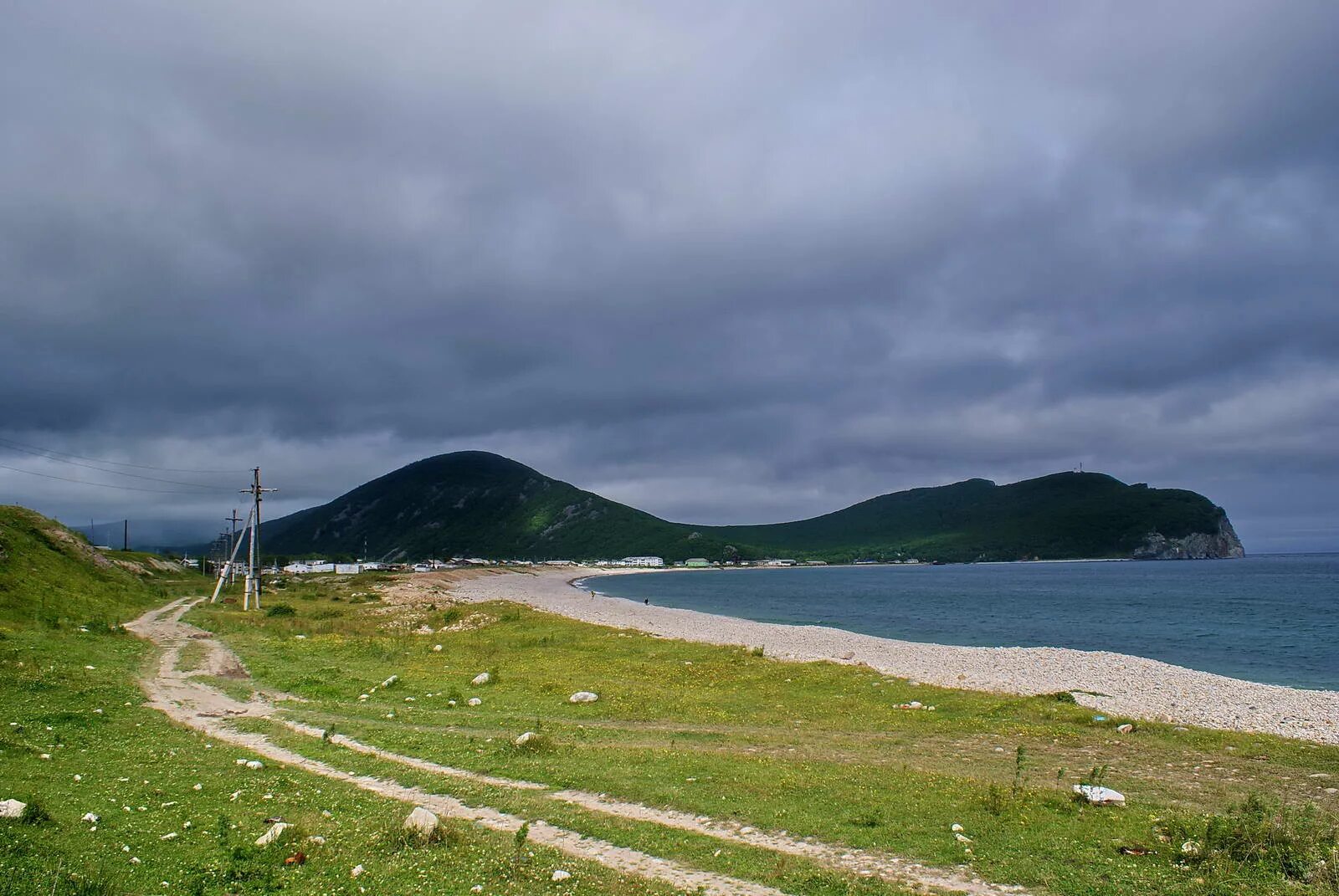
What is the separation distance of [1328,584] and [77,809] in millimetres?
218735

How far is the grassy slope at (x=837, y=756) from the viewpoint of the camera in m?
13.7

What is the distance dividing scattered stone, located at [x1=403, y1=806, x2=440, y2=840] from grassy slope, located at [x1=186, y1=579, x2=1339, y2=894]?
2.91 m

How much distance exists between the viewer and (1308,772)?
2075 cm

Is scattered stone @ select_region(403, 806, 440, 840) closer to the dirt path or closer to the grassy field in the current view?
the grassy field

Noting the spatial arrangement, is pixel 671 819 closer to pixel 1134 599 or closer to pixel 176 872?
pixel 176 872

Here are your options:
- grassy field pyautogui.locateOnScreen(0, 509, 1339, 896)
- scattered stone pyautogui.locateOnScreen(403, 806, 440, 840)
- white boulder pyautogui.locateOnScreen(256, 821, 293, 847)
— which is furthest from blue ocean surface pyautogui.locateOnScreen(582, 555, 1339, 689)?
white boulder pyautogui.locateOnScreen(256, 821, 293, 847)

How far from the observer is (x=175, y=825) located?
1288 centimetres

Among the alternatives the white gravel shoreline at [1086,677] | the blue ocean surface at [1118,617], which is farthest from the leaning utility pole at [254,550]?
the blue ocean surface at [1118,617]

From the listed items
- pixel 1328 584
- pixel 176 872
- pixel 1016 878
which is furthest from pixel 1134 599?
pixel 176 872

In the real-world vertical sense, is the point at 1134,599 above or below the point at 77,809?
below

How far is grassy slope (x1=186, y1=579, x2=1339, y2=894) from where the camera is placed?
1374 centimetres

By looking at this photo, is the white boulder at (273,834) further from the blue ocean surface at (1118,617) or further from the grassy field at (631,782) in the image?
the blue ocean surface at (1118,617)

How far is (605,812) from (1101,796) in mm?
10871

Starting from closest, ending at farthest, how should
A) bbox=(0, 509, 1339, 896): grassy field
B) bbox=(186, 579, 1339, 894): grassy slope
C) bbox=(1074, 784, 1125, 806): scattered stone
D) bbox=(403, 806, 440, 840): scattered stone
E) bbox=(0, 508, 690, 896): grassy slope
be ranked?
bbox=(0, 508, 690, 896): grassy slope, bbox=(0, 509, 1339, 896): grassy field, bbox=(403, 806, 440, 840): scattered stone, bbox=(186, 579, 1339, 894): grassy slope, bbox=(1074, 784, 1125, 806): scattered stone
